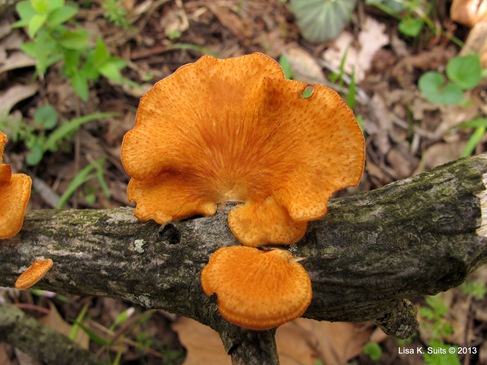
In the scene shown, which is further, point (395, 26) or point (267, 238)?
point (395, 26)

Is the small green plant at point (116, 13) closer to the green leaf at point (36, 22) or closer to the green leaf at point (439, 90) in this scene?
the green leaf at point (36, 22)

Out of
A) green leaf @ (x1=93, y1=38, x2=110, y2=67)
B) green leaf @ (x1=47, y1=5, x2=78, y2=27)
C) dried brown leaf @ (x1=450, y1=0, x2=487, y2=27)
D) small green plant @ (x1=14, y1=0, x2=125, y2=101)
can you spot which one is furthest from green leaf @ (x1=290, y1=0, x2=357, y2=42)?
green leaf @ (x1=47, y1=5, x2=78, y2=27)

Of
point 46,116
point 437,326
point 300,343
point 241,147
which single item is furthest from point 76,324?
point 437,326

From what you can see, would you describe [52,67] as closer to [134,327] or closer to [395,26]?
[134,327]

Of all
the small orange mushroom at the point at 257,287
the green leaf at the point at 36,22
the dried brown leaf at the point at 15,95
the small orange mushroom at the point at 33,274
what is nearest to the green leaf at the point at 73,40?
the green leaf at the point at 36,22

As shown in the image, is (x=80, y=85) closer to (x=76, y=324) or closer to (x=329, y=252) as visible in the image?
(x=76, y=324)

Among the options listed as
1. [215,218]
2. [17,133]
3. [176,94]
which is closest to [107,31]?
[17,133]

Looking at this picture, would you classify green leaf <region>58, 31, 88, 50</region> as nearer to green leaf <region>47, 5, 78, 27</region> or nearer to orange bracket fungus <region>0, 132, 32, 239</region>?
green leaf <region>47, 5, 78, 27</region>
